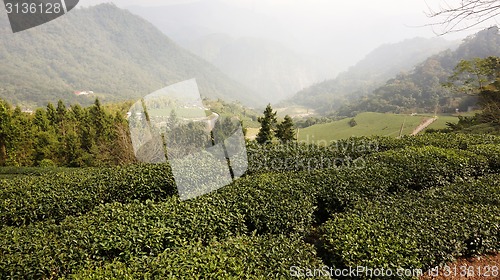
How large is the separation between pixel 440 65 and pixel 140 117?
341ft

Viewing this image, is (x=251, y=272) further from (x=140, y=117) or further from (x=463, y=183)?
(x=140, y=117)

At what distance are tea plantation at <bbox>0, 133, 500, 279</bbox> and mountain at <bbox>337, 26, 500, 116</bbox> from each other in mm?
63304

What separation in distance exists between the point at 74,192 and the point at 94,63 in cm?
15545

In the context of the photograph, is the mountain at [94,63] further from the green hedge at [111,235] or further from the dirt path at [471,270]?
the dirt path at [471,270]

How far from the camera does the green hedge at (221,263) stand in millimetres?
3453

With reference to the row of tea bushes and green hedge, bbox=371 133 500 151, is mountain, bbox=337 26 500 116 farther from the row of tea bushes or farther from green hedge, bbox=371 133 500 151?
the row of tea bushes

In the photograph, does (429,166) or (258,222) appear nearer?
(258,222)

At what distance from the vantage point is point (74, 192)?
239 inches

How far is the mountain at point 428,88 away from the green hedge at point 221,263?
66892mm

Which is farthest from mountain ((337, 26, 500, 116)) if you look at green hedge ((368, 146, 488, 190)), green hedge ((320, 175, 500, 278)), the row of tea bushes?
green hedge ((320, 175, 500, 278))

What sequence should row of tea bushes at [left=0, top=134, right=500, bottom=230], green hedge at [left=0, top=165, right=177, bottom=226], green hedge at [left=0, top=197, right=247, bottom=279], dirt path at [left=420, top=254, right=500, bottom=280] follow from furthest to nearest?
row of tea bushes at [left=0, top=134, right=500, bottom=230], green hedge at [left=0, top=165, right=177, bottom=226], dirt path at [left=420, top=254, right=500, bottom=280], green hedge at [left=0, top=197, right=247, bottom=279]

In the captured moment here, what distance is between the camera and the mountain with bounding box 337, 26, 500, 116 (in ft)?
225

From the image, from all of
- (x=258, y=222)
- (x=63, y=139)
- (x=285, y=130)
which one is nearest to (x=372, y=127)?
(x=285, y=130)

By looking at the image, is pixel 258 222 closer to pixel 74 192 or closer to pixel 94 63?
pixel 74 192
